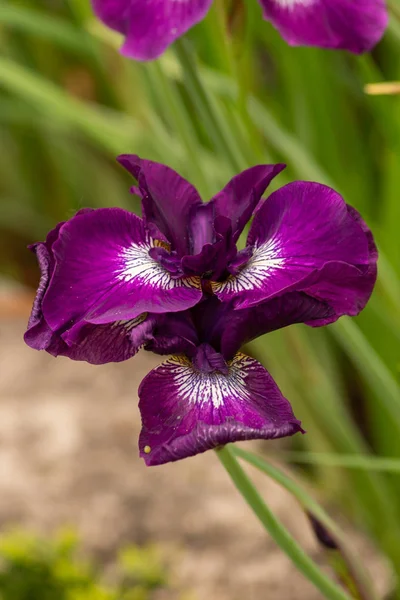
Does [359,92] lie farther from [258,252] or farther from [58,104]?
[258,252]

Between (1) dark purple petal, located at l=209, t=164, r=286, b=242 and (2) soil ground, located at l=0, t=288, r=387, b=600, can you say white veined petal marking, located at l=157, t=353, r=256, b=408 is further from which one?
(2) soil ground, located at l=0, t=288, r=387, b=600

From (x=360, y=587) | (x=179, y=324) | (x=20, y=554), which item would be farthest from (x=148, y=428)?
(x=20, y=554)

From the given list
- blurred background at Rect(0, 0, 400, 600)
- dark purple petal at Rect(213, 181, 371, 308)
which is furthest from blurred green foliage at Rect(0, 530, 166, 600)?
dark purple petal at Rect(213, 181, 371, 308)

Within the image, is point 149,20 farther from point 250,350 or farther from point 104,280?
point 250,350

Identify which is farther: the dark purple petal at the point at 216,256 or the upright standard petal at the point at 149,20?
the upright standard petal at the point at 149,20

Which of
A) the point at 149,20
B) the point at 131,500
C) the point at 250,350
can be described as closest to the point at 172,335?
the point at 149,20

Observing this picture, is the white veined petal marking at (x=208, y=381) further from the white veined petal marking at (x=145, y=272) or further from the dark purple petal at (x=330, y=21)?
the dark purple petal at (x=330, y=21)

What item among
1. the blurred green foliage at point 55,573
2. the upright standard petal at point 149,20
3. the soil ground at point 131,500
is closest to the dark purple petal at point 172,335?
the upright standard petal at point 149,20
